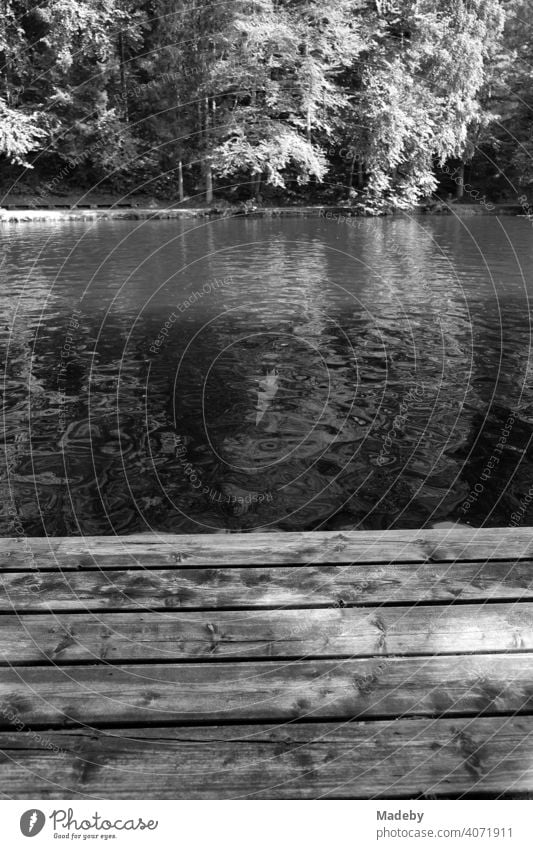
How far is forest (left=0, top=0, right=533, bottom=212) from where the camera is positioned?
142ft

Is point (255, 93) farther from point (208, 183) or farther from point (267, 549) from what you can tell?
point (267, 549)

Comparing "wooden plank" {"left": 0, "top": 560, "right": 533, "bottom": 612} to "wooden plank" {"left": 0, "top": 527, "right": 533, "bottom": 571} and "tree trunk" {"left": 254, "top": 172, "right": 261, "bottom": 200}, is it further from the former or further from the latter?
"tree trunk" {"left": 254, "top": 172, "right": 261, "bottom": 200}

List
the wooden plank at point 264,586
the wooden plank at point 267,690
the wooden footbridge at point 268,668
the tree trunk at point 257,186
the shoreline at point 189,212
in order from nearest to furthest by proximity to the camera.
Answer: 1. the wooden footbridge at point 268,668
2. the wooden plank at point 267,690
3. the wooden plank at point 264,586
4. the shoreline at point 189,212
5. the tree trunk at point 257,186

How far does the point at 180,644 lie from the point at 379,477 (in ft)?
15.7

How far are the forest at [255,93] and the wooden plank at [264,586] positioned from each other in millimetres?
40020

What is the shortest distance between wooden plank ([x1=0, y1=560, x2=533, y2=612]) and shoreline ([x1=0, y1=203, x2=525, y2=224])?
37923 mm

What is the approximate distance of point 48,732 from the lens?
110 inches

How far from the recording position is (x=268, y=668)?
10.5 feet

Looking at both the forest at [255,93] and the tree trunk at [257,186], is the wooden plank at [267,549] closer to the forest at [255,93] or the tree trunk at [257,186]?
the forest at [255,93]

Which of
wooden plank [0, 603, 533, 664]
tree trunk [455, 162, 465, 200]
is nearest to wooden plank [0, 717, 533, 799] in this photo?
wooden plank [0, 603, 533, 664]

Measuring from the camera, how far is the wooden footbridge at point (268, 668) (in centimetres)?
262

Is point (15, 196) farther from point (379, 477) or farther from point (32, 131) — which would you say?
point (379, 477)

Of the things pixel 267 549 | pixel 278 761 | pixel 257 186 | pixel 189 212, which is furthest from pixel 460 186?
pixel 278 761
